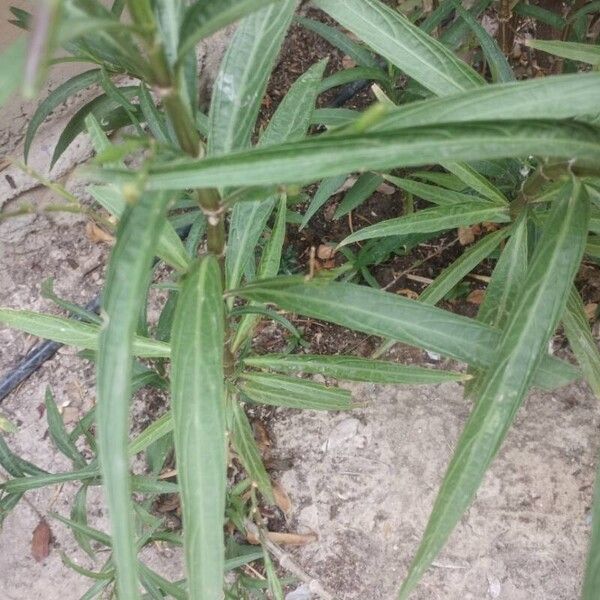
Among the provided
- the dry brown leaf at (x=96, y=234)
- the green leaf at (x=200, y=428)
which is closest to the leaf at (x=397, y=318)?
the green leaf at (x=200, y=428)

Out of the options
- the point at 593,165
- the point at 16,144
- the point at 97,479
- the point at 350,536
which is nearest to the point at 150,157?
the point at 593,165

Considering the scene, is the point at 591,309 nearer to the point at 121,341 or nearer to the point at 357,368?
the point at 357,368

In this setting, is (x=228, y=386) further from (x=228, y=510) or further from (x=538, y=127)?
(x=538, y=127)

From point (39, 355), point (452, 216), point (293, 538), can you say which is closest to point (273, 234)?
point (452, 216)

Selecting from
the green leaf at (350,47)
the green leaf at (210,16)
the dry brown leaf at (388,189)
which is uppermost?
the green leaf at (210,16)

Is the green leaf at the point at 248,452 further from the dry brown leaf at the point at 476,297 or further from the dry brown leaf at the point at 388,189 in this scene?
the dry brown leaf at the point at 388,189
